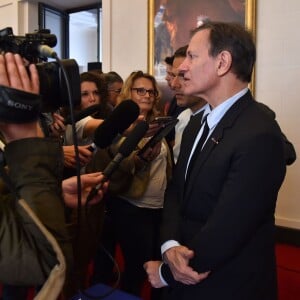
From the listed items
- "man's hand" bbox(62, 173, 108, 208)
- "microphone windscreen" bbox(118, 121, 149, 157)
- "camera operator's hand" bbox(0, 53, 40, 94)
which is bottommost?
"man's hand" bbox(62, 173, 108, 208)

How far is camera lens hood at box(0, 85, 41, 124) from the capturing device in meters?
0.65

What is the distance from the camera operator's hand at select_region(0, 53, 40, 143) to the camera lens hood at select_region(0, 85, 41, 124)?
17 mm

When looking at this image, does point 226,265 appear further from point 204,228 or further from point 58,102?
point 58,102

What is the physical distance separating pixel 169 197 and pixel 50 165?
29.4 inches

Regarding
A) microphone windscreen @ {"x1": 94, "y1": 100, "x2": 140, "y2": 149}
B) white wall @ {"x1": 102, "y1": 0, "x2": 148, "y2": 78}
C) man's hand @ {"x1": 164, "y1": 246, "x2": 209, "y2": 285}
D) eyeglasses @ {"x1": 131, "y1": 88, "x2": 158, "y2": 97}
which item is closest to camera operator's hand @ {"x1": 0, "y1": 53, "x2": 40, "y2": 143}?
microphone windscreen @ {"x1": 94, "y1": 100, "x2": 140, "y2": 149}

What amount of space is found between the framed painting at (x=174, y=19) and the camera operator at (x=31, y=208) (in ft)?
10.7

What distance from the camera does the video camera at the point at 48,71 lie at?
0.75m

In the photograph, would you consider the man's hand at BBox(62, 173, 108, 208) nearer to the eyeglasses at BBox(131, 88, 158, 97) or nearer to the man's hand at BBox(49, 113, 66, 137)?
the man's hand at BBox(49, 113, 66, 137)

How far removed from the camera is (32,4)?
538cm

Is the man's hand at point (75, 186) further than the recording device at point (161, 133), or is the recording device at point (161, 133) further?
the recording device at point (161, 133)

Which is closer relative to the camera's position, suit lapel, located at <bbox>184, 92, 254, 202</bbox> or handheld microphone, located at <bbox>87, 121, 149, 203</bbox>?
handheld microphone, located at <bbox>87, 121, 149, 203</bbox>

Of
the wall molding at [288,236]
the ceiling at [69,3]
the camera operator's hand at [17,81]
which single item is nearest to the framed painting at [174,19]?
the ceiling at [69,3]

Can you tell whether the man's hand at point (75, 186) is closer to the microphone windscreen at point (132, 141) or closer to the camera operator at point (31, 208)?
the microphone windscreen at point (132, 141)

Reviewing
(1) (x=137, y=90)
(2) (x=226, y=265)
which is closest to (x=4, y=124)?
(2) (x=226, y=265)
